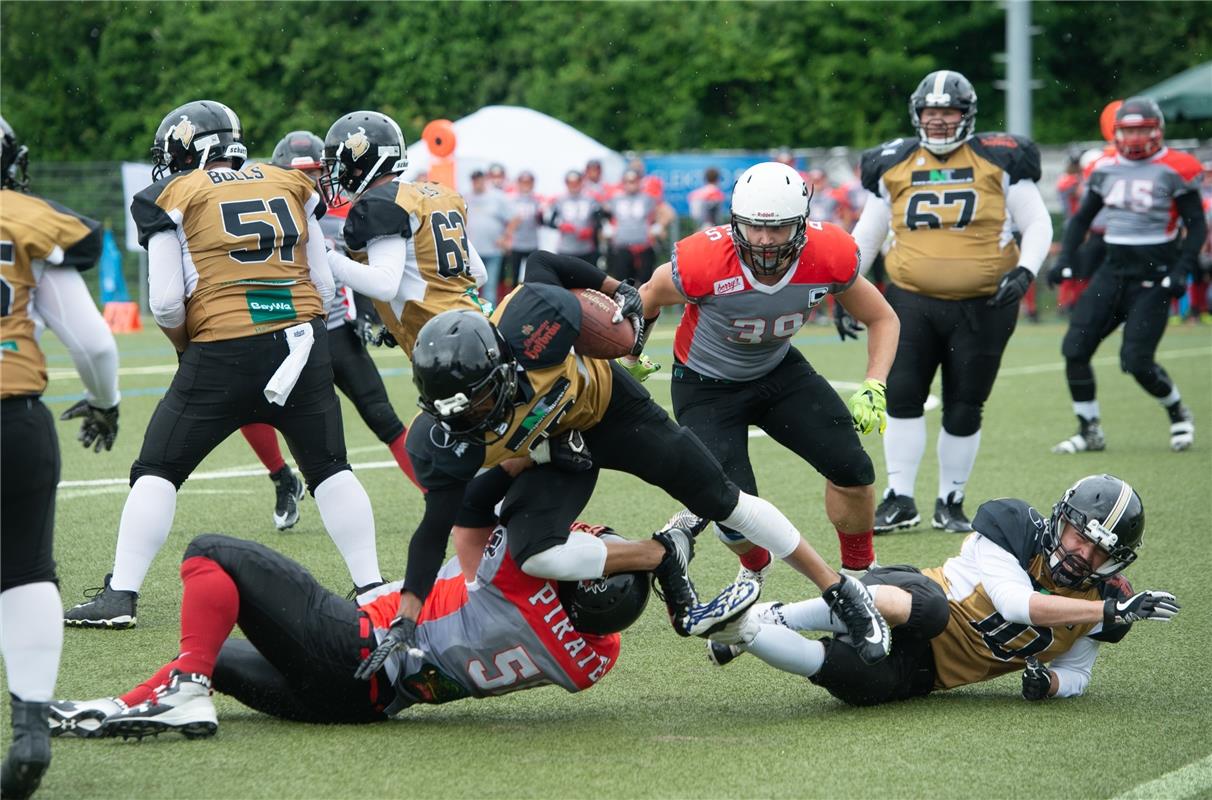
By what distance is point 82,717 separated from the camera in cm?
419

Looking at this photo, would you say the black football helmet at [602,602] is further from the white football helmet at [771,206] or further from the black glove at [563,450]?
the white football helmet at [771,206]

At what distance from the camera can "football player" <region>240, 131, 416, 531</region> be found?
7.30 meters

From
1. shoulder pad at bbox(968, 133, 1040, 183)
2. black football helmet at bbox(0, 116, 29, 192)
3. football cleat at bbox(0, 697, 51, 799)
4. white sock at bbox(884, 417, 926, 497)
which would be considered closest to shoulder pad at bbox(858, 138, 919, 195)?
shoulder pad at bbox(968, 133, 1040, 183)

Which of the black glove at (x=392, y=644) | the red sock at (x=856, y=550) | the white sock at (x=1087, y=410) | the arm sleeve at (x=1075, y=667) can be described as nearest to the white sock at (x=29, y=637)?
the black glove at (x=392, y=644)

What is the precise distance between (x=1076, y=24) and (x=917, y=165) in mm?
22040

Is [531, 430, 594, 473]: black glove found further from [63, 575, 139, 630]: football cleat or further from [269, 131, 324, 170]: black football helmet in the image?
[269, 131, 324, 170]: black football helmet

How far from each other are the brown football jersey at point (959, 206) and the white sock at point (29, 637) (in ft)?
15.5

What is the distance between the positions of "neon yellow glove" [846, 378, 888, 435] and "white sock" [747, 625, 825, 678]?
1.14 metres

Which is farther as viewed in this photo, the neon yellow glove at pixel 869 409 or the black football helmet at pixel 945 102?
the black football helmet at pixel 945 102

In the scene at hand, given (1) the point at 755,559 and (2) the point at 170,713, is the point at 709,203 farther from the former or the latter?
(2) the point at 170,713

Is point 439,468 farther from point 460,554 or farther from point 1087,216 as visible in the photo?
point 1087,216

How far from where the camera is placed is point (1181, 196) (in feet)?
32.9

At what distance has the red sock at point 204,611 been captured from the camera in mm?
4176

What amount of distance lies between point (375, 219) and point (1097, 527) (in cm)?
285
